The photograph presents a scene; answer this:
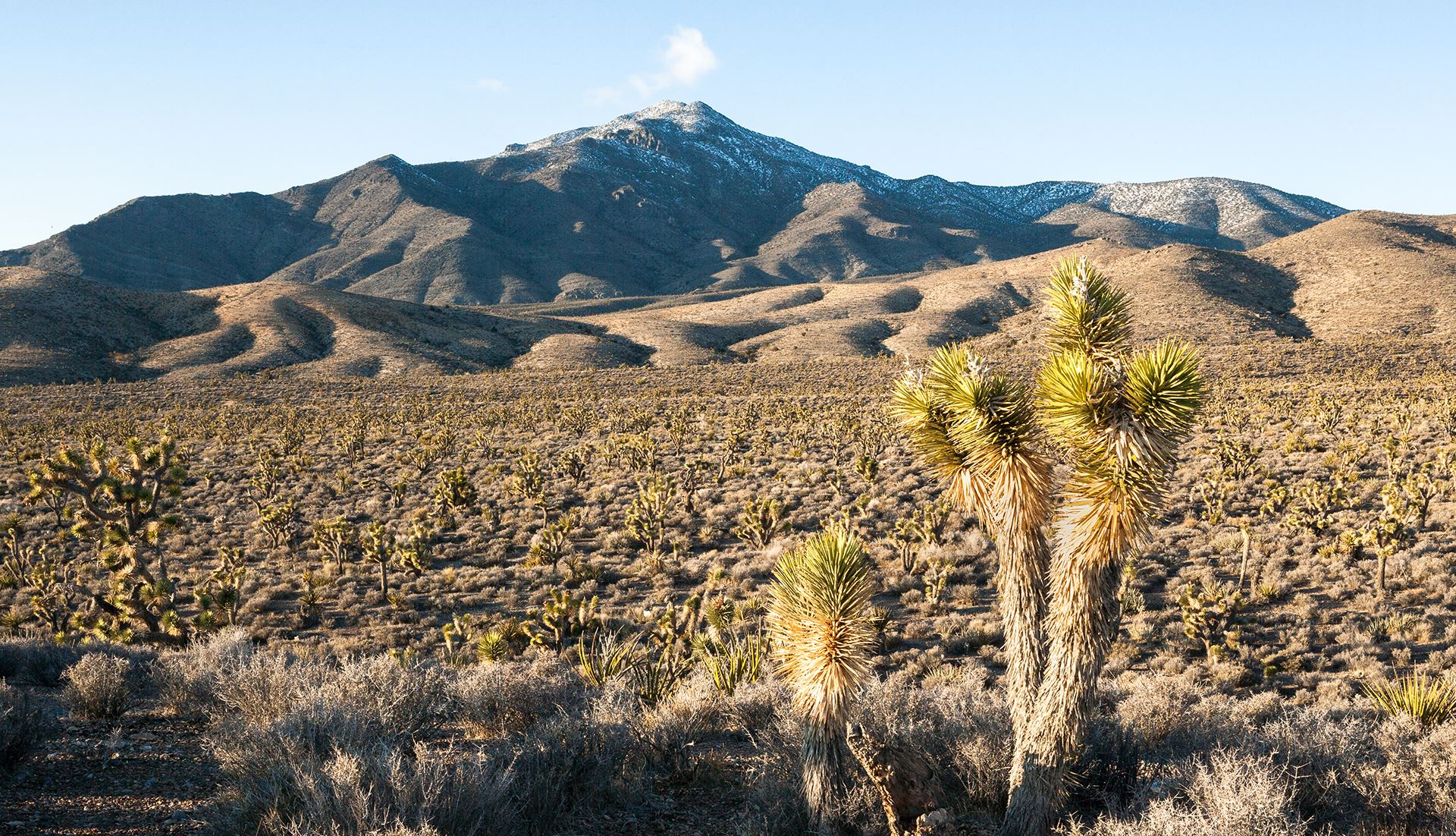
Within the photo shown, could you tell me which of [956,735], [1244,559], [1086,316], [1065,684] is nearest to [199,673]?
[956,735]

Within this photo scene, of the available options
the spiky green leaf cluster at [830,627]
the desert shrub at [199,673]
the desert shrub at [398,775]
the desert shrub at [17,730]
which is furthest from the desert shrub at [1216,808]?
the desert shrub at [17,730]

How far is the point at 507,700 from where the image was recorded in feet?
26.5

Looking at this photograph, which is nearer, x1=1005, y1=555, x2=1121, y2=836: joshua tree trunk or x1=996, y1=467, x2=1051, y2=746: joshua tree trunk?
x1=1005, y1=555, x2=1121, y2=836: joshua tree trunk

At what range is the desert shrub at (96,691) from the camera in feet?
26.5

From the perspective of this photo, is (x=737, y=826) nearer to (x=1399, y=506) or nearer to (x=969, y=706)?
(x=969, y=706)

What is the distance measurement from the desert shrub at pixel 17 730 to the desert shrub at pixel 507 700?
352cm

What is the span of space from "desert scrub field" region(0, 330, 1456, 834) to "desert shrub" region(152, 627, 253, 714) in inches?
3.0

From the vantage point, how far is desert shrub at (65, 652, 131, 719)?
809 cm

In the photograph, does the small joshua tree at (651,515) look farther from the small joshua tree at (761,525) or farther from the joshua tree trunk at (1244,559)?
the joshua tree trunk at (1244,559)

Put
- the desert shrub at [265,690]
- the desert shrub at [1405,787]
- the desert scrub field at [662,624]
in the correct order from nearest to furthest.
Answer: the desert shrub at [1405,787]
the desert scrub field at [662,624]
the desert shrub at [265,690]

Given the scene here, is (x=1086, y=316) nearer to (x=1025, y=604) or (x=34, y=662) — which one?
(x=1025, y=604)

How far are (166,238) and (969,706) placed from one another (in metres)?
224

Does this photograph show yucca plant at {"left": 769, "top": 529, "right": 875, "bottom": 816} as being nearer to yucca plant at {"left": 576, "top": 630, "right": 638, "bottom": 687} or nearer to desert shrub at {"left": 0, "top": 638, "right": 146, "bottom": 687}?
→ yucca plant at {"left": 576, "top": 630, "right": 638, "bottom": 687}

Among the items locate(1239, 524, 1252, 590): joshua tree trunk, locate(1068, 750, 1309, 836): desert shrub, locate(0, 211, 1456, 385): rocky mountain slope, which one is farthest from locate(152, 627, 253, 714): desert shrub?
locate(0, 211, 1456, 385): rocky mountain slope
